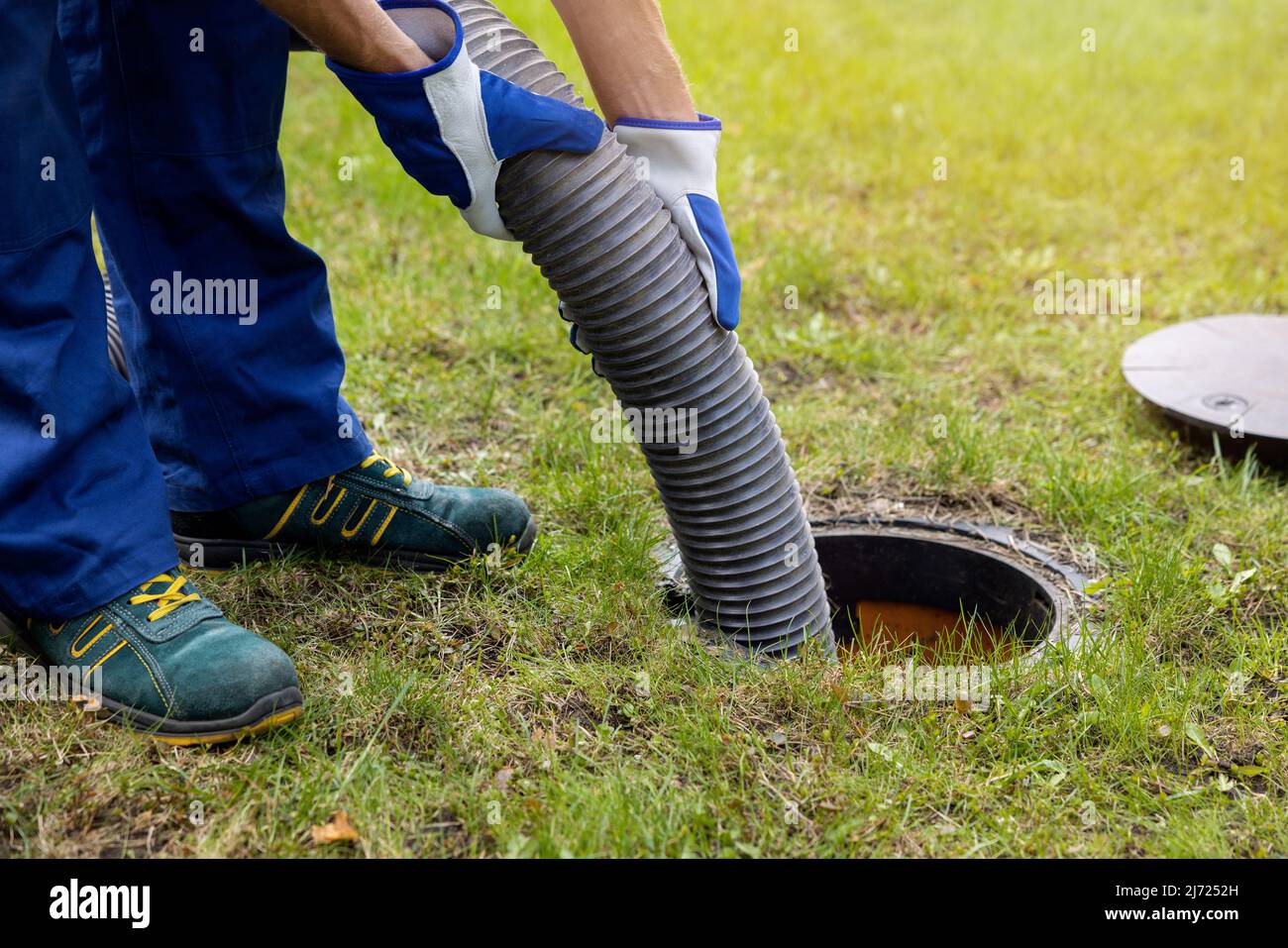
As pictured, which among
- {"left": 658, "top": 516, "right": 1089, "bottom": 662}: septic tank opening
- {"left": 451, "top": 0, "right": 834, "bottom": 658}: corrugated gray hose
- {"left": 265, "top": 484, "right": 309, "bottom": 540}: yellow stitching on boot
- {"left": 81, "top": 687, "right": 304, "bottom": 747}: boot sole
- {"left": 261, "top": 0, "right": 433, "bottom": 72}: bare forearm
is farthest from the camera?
{"left": 658, "top": 516, "right": 1089, "bottom": 662}: septic tank opening

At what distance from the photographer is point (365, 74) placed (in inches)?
68.5

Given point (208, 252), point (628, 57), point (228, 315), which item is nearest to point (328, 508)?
point (228, 315)

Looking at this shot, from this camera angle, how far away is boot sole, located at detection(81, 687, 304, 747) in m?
1.86

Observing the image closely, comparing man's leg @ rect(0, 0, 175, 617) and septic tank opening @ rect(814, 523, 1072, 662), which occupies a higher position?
man's leg @ rect(0, 0, 175, 617)

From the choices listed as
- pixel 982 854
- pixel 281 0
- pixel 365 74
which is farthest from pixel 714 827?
pixel 281 0

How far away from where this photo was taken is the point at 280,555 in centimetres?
240

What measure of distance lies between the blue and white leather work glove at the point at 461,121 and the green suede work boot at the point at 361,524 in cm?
66

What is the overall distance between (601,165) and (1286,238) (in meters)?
3.40

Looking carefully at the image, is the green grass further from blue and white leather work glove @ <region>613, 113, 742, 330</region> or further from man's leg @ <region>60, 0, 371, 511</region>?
blue and white leather work glove @ <region>613, 113, 742, 330</region>

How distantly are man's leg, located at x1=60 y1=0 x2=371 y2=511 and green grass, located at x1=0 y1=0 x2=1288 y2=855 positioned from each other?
0.89ft

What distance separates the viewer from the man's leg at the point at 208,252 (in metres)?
2.09

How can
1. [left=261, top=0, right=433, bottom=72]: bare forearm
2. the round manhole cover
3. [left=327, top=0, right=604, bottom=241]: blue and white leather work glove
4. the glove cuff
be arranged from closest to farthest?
[left=261, top=0, right=433, bottom=72]: bare forearm, [left=327, top=0, right=604, bottom=241]: blue and white leather work glove, the glove cuff, the round manhole cover

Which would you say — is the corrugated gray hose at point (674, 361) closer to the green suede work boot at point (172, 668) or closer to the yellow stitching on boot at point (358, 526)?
the yellow stitching on boot at point (358, 526)

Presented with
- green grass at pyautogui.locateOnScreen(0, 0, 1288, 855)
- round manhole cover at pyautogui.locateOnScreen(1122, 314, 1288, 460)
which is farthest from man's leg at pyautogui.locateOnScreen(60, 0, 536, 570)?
round manhole cover at pyautogui.locateOnScreen(1122, 314, 1288, 460)
